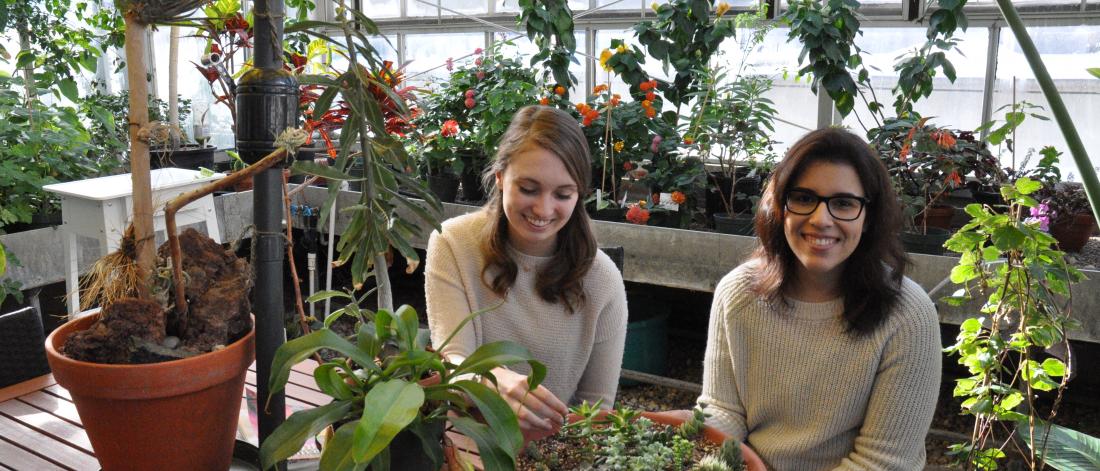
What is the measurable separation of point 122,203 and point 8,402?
4.73ft

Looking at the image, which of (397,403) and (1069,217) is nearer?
(397,403)

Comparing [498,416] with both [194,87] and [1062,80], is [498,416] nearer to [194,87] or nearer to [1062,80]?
[1062,80]

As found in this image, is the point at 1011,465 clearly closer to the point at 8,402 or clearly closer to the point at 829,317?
the point at 829,317

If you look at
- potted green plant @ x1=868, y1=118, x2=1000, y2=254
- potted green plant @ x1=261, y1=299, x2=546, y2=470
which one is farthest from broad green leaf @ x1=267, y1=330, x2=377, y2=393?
potted green plant @ x1=868, y1=118, x2=1000, y2=254

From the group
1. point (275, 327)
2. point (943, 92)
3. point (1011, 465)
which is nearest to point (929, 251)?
point (1011, 465)

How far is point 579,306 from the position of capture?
1732mm

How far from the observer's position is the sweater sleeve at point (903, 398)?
4.69 feet

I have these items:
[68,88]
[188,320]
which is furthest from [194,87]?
[188,320]

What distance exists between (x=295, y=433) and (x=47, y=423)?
0.85 metres

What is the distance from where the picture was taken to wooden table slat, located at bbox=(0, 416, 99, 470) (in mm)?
1316

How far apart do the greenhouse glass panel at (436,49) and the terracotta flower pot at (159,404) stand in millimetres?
5277

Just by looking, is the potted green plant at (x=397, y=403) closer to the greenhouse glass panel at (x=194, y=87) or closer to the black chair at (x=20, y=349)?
the black chair at (x=20, y=349)

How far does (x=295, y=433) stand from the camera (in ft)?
2.96

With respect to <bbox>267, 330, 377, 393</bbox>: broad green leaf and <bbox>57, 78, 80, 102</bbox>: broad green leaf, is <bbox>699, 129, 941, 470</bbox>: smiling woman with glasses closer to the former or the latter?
<bbox>267, 330, 377, 393</bbox>: broad green leaf
